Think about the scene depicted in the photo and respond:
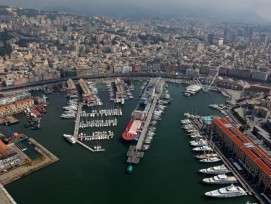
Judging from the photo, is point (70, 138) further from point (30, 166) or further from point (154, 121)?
point (154, 121)

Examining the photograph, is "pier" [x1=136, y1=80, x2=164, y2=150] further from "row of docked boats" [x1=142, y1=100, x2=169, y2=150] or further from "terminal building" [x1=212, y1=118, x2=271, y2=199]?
"terminal building" [x1=212, y1=118, x2=271, y2=199]

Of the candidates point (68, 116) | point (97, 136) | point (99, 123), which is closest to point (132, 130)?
point (97, 136)

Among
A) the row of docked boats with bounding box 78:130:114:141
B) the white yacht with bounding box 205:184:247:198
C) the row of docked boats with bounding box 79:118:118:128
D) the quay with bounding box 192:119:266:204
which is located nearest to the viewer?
the white yacht with bounding box 205:184:247:198

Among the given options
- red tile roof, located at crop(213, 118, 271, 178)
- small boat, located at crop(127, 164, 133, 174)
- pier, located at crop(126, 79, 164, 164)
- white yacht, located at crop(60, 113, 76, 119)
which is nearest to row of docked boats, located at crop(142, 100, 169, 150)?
pier, located at crop(126, 79, 164, 164)

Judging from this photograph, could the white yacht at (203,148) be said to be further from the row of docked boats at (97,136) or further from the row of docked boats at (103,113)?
the row of docked boats at (103,113)

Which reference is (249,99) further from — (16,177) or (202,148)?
(16,177)

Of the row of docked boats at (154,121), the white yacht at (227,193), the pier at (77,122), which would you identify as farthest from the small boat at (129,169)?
the pier at (77,122)
